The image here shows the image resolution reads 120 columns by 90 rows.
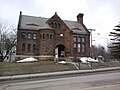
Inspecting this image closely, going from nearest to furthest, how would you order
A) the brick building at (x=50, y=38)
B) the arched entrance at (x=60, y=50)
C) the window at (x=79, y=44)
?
the brick building at (x=50, y=38) < the arched entrance at (x=60, y=50) < the window at (x=79, y=44)

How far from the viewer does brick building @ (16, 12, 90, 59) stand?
40969 millimetres

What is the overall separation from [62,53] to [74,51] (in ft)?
9.88

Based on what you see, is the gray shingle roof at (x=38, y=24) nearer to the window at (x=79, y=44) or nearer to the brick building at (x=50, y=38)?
the brick building at (x=50, y=38)

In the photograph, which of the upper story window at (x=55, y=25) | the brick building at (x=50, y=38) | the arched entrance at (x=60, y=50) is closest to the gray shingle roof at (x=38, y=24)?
the brick building at (x=50, y=38)

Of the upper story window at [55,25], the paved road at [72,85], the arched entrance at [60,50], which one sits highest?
the upper story window at [55,25]

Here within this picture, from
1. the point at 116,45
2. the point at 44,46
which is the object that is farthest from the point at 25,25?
the point at 116,45

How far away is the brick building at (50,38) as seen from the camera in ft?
134

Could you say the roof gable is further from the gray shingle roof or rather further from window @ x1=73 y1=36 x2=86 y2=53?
window @ x1=73 y1=36 x2=86 y2=53

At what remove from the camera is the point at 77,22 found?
52094mm

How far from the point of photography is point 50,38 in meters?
41.5

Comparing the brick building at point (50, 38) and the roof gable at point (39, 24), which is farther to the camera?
the roof gable at point (39, 24)

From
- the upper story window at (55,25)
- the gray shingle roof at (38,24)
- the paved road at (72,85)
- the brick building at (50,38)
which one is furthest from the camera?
the upper story window at (55,25)

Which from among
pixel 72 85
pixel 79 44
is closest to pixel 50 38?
pixel 79 44

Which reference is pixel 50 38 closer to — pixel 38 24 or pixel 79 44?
pixel 38 24
